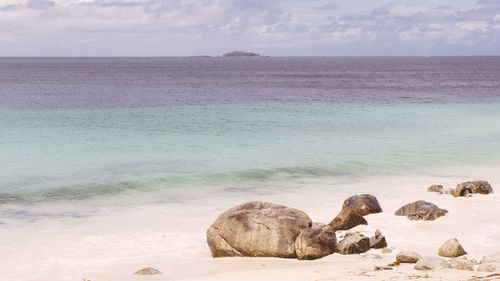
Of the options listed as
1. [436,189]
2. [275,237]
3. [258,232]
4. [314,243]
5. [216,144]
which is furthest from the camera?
[216,144]

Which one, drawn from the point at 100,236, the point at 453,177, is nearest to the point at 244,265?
Result: the point at 100,236

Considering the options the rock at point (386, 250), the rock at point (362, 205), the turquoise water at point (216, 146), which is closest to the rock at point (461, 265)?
the rock at point (386, 250)

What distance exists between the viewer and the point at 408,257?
35.1 ft

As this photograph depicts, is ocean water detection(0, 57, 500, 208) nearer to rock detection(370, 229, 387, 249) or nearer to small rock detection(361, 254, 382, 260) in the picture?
rock detection(370, 229, 387, 249)

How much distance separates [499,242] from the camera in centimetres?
1278

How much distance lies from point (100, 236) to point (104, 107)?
36.8m

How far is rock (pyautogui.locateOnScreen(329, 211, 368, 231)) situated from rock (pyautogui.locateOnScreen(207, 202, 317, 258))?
1938 millimetres

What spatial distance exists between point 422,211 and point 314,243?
459 centimetres

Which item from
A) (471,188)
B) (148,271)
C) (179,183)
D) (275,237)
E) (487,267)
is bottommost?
(179,183)

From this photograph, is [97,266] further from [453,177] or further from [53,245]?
[453,177]

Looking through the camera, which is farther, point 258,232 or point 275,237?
point 258,232

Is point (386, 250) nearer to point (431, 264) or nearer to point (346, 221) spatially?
point (346, 221)

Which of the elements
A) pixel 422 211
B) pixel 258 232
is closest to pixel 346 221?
pixel 422 211

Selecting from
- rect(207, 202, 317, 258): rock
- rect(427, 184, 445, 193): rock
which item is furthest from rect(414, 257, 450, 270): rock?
rect(427, 184, 445, 193): rock
